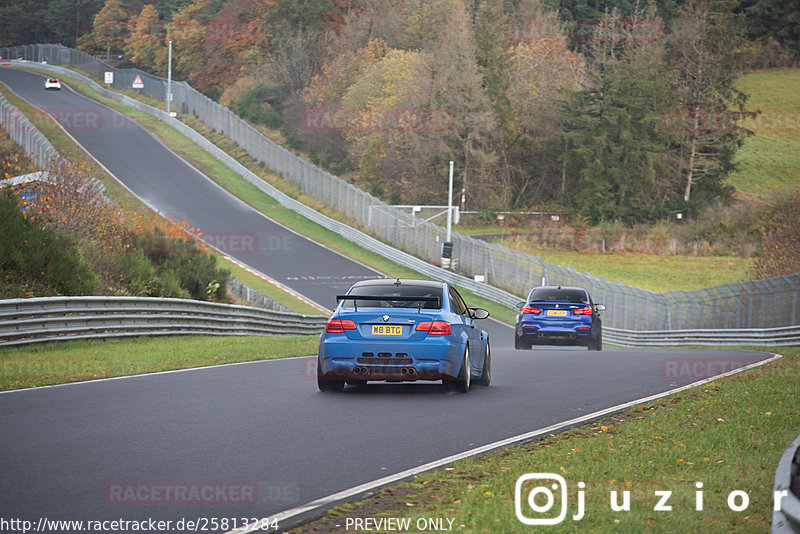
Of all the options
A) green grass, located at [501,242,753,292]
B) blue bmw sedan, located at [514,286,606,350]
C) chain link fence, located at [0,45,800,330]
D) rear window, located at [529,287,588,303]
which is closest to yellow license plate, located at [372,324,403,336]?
blue bmw sedan, located at [514,286,606,350]

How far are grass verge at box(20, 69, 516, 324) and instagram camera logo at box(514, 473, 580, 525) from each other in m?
33.9

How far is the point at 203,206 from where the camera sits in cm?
6012

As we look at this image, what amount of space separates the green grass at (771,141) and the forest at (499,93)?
205 inches

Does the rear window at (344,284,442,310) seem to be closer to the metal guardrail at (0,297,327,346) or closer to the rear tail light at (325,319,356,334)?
the rear tail light at (325,319,356,334)

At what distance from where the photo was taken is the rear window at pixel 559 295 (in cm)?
2484

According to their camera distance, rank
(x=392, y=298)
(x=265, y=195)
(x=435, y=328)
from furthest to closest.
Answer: (x=265, y=195), (x=392, y=298), (x=435, y=328)

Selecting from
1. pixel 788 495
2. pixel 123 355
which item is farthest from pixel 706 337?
pixel 788 495

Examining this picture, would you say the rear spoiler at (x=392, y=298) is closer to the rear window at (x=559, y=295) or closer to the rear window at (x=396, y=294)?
the rear window at (x=396, y=294)

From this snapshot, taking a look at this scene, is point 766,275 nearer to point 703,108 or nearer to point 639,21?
point 703,108

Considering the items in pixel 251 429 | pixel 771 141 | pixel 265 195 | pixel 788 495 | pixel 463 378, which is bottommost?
pixel 265 195

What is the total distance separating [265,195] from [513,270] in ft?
74.5

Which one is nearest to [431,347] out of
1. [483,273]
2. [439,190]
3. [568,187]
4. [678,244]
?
[483,273]

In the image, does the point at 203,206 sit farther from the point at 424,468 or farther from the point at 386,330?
the point at 424,468

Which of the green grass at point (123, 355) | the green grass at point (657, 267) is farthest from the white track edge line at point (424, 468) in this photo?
the green grass at point (657, 267)
